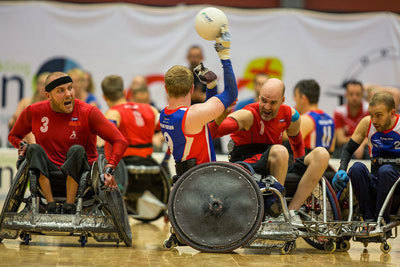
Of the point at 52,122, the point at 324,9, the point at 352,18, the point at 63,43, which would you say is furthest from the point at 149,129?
the point at 324,9

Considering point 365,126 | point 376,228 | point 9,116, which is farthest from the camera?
point 9,116

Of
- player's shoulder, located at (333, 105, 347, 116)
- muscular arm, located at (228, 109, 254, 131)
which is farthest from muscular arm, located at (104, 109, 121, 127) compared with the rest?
player's shoulder, located at (333, 105, 347, 116)

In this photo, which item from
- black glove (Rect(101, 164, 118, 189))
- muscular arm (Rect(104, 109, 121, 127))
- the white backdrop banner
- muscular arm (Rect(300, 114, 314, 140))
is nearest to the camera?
black glove (Rect(101, 164, 118, 189))

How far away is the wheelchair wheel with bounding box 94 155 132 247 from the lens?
594 cm

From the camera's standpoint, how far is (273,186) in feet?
18.6

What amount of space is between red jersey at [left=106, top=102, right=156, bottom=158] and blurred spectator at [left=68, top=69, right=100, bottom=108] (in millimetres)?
871

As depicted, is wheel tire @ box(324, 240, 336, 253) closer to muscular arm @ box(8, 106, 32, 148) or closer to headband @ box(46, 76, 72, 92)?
headband @ box(46, 76, 72, 92)

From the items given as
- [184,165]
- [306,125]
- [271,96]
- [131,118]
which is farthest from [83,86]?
[184,165]

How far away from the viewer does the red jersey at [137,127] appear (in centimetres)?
845

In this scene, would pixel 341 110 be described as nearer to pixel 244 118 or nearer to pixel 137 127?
pixel 137 127


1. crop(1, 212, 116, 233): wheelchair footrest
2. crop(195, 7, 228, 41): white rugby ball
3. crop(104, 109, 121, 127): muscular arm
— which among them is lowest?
crop(1, 212, 116, 233): wheelchair footrest

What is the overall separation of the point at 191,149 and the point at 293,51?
21.2 ft

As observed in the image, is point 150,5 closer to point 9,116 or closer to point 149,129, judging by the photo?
point 9,116

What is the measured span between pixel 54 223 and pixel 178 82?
1509mm
